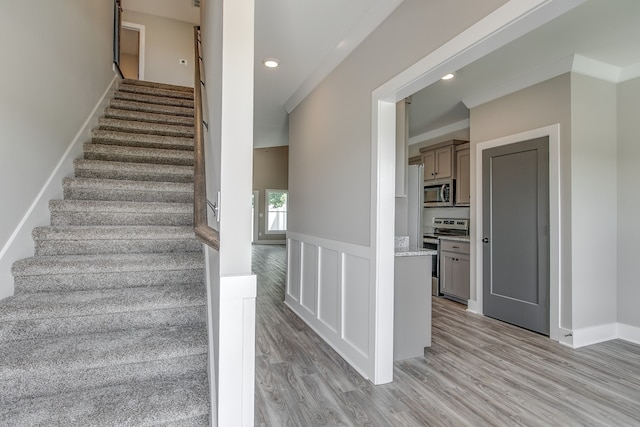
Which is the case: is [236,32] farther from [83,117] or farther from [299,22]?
[83,117]

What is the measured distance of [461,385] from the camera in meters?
2.24

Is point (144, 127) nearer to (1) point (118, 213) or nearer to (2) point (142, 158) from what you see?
(2) point (142, 158)

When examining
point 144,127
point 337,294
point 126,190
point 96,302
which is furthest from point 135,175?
point 337,294

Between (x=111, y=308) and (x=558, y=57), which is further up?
(x=558, y=57)

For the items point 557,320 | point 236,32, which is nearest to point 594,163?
point 557,320

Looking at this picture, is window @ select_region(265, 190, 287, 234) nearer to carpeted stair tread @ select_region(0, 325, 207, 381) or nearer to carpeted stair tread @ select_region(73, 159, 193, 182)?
carpeted stair tread @ select_region(73, 159, 193, 182)

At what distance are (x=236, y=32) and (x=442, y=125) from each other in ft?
15.2

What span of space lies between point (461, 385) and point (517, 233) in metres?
2.01

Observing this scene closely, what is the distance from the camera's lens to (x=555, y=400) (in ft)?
6.76

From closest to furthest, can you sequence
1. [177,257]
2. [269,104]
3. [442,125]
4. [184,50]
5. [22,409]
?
[22,409] < [177,257] < [269,104] < [442,125] < [184,50]

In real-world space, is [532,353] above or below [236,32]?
below

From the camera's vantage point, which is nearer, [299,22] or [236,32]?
[236,32]

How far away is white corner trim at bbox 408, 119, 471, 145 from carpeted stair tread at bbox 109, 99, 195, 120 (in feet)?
12.7

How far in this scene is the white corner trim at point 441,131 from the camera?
4.91 metres
